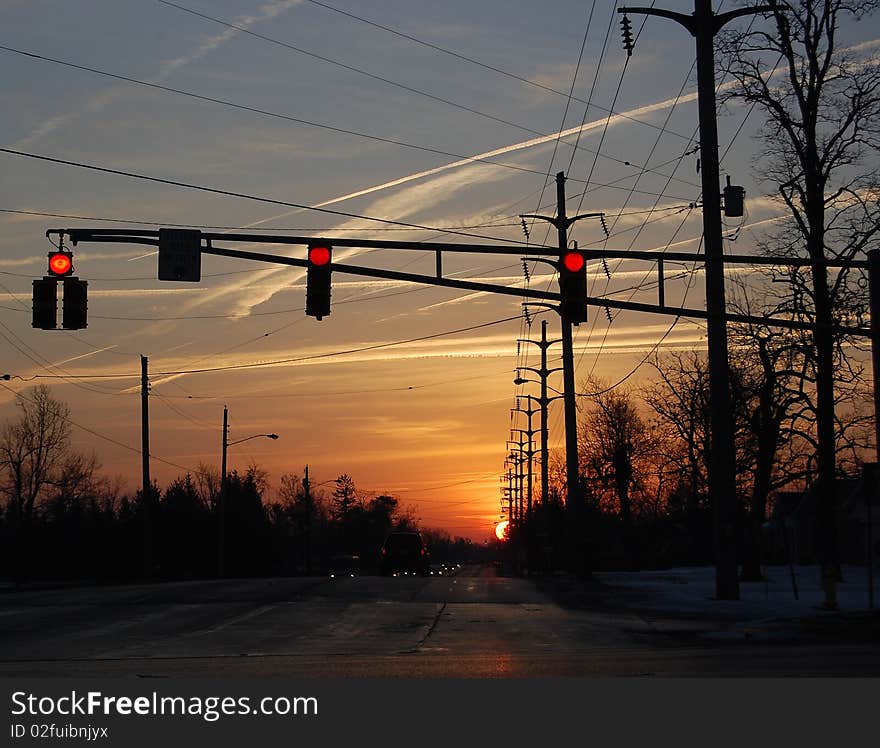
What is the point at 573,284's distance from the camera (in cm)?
2283

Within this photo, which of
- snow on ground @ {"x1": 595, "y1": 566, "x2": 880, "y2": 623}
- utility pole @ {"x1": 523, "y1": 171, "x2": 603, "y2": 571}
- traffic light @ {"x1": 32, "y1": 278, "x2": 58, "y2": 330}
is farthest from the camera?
utility pole @ {"x1": 523, "y1": 171, "x2": 603, "y2": 571}

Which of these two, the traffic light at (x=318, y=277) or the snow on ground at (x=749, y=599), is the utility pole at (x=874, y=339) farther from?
the traffic light at (x=318, y=277)

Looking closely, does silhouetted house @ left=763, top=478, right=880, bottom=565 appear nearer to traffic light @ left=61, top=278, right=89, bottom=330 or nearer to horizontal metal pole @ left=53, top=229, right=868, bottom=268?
horizontal metal pole @ left=53, top=229, right=868, bottom=268

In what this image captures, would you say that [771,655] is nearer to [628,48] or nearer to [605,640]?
[605,640]

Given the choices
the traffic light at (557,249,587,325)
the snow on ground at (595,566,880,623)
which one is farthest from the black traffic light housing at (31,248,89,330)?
the snow on ground at (595,566,880,623)

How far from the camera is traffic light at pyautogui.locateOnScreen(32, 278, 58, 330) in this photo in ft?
72.0

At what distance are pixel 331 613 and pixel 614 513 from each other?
291 feet

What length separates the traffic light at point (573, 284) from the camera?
74.5 feet

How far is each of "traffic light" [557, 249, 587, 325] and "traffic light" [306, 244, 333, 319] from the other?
15.0 feet

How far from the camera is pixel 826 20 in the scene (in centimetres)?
3525

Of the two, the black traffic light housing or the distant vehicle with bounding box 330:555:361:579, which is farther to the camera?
the distant vehicle with bounding box 330:555:361:579

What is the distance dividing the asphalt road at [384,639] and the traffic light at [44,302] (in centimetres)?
581

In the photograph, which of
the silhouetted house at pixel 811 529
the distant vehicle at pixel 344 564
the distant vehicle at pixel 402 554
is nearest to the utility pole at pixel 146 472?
the distant vehicle at pixel 402 554

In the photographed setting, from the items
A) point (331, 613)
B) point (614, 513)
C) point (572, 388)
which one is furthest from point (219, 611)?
point (614, 513)
